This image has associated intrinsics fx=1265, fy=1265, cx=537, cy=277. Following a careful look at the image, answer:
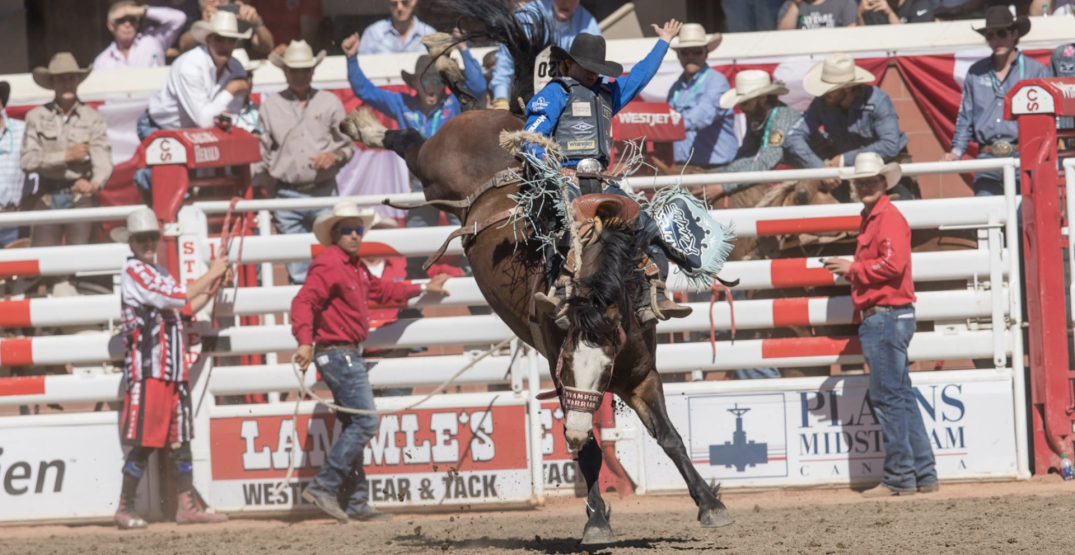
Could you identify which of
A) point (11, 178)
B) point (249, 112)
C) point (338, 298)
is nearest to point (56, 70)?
point (11, 178)

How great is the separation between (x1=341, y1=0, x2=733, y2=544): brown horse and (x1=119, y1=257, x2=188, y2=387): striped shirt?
1443 mm

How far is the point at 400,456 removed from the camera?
7.76 metres

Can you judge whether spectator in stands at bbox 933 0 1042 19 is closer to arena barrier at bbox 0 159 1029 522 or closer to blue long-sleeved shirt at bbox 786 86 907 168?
blue long-sleeved shirt at bbox 786 86 907 168

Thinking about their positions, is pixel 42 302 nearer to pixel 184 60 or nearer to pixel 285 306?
pixel 285 306

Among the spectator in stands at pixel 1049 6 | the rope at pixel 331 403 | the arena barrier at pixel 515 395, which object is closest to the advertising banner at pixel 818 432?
the arena barrier at pixel 515 395

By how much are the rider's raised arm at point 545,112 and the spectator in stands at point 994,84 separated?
385 cm

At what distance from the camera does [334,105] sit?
935 centimetres

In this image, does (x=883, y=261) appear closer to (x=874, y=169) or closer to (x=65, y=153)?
(x=874, y=169)

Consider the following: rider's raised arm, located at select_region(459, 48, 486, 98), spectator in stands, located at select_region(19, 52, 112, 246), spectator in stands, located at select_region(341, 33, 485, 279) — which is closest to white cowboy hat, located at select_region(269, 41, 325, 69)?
spectator in stands, located at select_region(341, 33, 485, 279)

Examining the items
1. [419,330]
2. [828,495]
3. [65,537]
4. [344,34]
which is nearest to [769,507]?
[828,495]

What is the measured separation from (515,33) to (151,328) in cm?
282

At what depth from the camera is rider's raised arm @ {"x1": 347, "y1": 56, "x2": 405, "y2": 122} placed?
932 cm

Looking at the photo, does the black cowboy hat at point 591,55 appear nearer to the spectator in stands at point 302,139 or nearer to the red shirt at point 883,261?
the red shirt at point 883,261

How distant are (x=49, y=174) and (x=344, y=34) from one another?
3.41 metres
